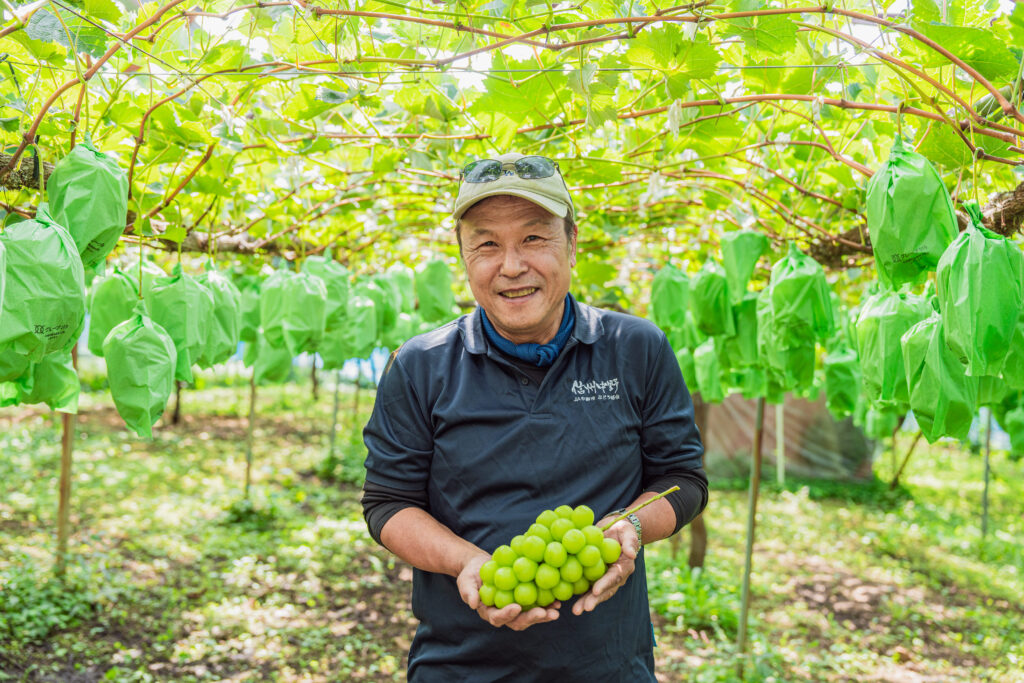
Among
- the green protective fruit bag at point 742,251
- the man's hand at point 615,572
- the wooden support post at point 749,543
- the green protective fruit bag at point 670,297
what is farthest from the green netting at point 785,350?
the wooden support post at point 749,543

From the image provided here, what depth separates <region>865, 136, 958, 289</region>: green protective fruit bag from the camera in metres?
1.43

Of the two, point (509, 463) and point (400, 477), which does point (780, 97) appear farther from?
point (400, 477)

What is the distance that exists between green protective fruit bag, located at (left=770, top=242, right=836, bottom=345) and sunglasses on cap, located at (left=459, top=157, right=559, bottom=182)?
3.46 ft

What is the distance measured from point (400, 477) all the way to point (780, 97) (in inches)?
52.6

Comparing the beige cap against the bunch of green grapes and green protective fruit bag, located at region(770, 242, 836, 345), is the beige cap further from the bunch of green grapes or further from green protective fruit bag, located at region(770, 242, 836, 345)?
green protective fruit bag, located at region(770, 242, 836, 345)

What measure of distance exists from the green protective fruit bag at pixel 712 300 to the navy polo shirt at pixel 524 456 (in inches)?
57.6

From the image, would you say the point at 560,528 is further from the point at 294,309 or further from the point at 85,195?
the point at 294,309

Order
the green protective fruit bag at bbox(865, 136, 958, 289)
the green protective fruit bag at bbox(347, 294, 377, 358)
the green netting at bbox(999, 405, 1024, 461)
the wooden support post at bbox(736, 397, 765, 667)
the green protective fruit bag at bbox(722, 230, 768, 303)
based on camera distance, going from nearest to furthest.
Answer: the green protective fruit bag at bbox(865, 136, 958, 289)
the green protective fruit bag at bbox(722, 230, 768, 303)
the green netting at bbox(999, 405, 1024, 461)
the green protective fruit bag at bbox(347, 294, 377, 358)
the wooden support post at bbox(736, 397, 765, 667)

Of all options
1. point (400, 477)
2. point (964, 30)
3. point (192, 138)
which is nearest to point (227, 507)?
point (192, 138)

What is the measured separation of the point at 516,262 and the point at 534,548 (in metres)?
0.64

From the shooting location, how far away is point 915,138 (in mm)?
1928

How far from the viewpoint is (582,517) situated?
1390mm

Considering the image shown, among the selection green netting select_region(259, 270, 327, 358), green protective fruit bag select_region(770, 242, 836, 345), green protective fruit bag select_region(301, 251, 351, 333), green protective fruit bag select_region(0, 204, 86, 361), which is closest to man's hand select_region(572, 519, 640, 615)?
green protective fruit bag select_region(0, 204, 86, 361)

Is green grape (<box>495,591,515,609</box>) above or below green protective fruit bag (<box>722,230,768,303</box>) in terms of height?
below
